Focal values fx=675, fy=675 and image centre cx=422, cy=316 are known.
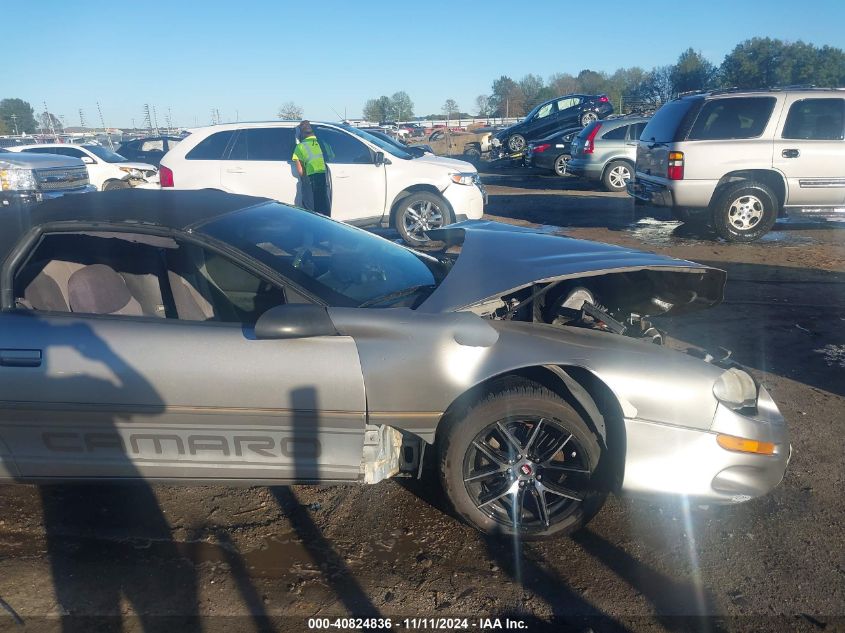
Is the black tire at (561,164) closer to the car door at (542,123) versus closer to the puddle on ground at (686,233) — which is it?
the car door at (542,123)

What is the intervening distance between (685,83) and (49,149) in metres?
48.5

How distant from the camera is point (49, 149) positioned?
15.9 m

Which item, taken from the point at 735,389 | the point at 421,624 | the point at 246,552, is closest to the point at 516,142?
the point at 735,389

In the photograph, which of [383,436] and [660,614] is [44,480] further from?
[660,614]

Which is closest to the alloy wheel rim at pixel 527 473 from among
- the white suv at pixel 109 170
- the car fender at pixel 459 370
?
the car fender at pixel 459 370

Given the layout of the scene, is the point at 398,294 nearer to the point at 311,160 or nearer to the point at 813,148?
the point at 311,160

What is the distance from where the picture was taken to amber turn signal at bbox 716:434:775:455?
2771 millimetres

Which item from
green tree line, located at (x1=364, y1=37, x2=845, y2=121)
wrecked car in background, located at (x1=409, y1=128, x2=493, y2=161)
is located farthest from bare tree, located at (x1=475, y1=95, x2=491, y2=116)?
wrecked car in background, located at (x1=409, y1=128, x2=493, y2=161)

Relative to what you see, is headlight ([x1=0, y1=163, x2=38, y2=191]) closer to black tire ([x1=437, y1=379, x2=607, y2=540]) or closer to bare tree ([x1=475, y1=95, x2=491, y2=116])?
black tire ([x1=437, y1=379, x2=607, y2=540])

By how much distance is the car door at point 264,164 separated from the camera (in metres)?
8.92

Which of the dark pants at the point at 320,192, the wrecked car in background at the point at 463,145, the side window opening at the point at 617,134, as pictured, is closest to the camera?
the dark pants at the point at 320,192

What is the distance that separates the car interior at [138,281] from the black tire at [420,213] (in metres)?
5.82

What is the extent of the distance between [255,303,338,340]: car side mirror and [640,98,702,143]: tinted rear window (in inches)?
311

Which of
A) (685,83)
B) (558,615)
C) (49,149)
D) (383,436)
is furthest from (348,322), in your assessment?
(685,83)
